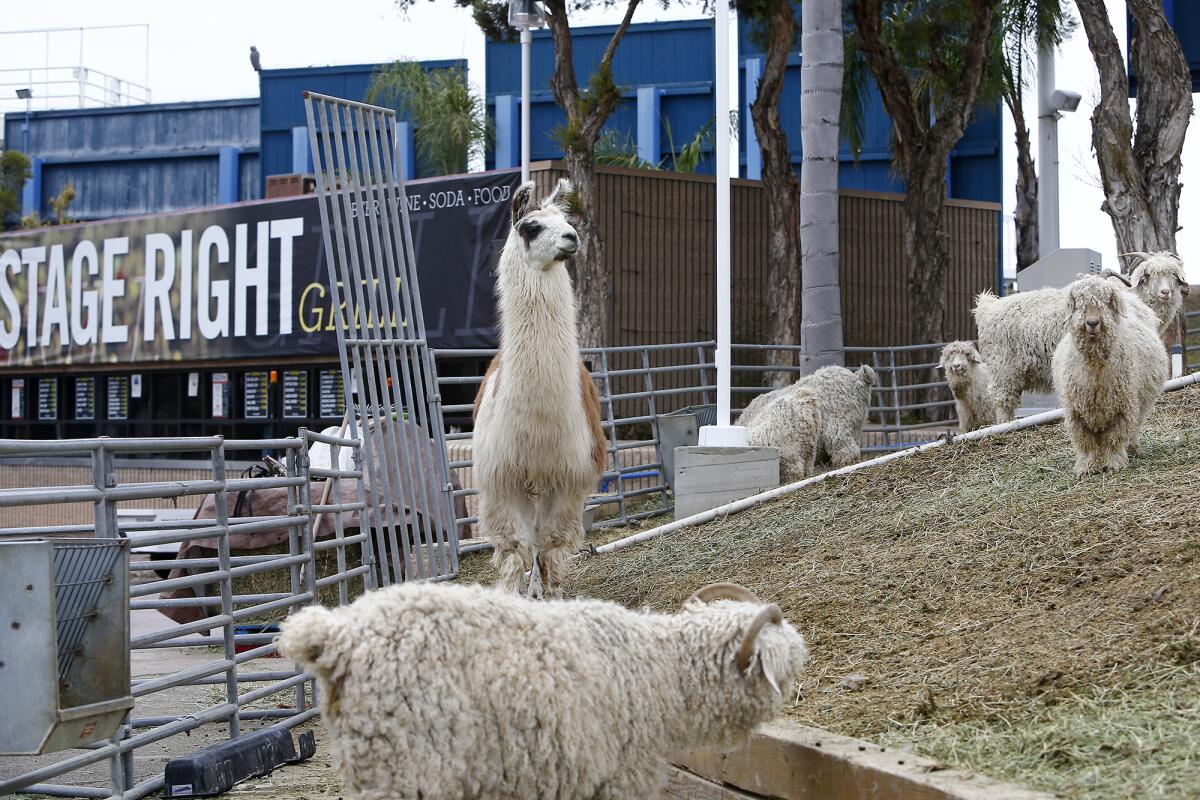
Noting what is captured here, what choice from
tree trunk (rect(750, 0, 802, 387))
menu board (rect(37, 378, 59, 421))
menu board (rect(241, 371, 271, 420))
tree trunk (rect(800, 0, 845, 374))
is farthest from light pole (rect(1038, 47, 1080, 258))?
menu board (rect(37, 378, 59, 421))

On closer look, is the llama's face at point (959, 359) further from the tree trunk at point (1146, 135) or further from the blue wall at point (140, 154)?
the blue wall at point (140, 154)

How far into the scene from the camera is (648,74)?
28.9m

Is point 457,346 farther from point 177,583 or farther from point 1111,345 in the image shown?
point 177,583

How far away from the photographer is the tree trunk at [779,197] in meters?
17.2

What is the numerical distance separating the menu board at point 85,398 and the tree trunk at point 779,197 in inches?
490

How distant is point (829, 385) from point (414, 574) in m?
4.37

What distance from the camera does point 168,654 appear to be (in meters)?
10.1

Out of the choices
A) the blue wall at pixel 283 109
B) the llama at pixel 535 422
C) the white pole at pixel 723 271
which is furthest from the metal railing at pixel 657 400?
the blue wall at pixel 283 109

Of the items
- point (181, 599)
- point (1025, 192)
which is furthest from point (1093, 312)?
point (1025, 192)

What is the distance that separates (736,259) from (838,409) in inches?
253

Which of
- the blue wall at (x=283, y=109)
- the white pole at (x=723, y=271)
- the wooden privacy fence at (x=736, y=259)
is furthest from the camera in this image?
the blue wall at (x=283, y=109)

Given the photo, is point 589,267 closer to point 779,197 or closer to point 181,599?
point 779,197

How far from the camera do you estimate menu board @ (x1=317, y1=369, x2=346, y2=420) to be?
1986cm

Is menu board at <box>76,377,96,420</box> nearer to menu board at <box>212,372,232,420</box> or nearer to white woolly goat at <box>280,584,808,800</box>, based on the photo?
menu board at <box>212,372,232,420</box>
